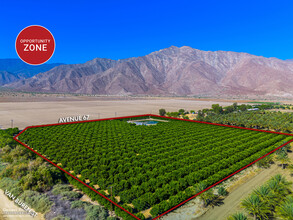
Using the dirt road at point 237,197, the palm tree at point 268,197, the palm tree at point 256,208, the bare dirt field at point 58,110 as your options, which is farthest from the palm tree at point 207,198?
the bare dirt field at point 58,110

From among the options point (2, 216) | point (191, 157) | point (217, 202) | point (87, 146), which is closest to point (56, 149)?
point (87, 146)

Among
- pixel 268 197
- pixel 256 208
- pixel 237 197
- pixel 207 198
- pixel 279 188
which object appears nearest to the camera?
pixel 256 208

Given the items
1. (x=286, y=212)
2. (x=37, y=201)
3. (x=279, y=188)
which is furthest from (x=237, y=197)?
(x=37, y=201)

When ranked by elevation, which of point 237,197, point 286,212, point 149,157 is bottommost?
point 237,197

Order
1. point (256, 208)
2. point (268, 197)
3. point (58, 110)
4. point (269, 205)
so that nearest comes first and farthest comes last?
point (256, 208)
point (269, 205)
point (268, 197)
point (58, 110)

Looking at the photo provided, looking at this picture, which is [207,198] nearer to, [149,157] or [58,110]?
[149,157]

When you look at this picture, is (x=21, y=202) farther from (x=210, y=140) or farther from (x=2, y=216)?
(x=210, y=140)

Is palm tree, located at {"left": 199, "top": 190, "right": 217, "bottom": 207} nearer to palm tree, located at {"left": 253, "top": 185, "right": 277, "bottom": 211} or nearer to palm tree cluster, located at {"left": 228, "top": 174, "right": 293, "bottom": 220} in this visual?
palm tree cluster, located at {"left": 228, "top": 174, "right": 293, "bottom": 220}

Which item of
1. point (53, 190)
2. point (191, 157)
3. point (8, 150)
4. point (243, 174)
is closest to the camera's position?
point (53, 190)
